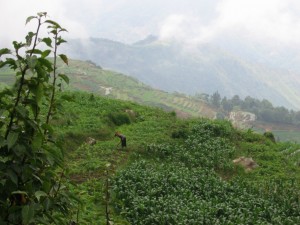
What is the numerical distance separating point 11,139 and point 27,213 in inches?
26.8

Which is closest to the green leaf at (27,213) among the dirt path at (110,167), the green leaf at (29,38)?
the green leaf at (29,38)

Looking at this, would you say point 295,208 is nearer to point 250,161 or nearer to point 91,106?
point 250,161

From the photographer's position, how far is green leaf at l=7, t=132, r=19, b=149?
352 cm

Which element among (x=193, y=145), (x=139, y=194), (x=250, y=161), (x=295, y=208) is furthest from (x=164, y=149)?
(x=295, y=208)

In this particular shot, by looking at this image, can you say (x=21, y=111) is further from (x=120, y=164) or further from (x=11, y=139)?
(x=120, y=164)

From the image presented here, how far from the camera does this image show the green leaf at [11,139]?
11.6ft

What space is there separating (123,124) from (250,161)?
8.85 m

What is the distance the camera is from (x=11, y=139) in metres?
3.58

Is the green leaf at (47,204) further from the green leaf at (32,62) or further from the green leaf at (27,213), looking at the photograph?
the green leaf at (32,62)

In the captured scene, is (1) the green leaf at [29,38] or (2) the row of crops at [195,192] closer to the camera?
(1) the green leaf at [29,38]

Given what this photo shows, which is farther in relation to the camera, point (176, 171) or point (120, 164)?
point (120, 164)

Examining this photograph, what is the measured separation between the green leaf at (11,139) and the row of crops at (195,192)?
374 inches

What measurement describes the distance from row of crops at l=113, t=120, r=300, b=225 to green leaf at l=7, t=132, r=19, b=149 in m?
9.50

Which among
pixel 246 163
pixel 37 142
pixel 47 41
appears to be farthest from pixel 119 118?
pixel 37 142
